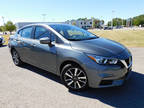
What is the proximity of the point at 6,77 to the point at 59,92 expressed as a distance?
2.04 meters

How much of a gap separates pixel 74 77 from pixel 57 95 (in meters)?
0.57

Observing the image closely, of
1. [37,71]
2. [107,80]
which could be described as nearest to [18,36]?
[37,71]

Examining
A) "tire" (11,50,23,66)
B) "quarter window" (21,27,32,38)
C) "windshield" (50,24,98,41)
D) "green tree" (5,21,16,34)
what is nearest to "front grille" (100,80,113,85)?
"windshield" (50,24,98,41)

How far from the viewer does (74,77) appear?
2971mm

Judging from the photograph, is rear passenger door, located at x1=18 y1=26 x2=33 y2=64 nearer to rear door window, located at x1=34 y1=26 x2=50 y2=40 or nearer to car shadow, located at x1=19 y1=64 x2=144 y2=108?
rear door window, located at x1=34 y1=26 x2=50 y2=40

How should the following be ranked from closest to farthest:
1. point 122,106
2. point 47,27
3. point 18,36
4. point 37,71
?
point 122,106 → point 47,27 → point 37,71 → point 18,36

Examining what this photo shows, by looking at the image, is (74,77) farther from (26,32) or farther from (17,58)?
(17,58)

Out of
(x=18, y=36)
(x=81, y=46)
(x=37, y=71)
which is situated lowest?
(x=37, y=71)

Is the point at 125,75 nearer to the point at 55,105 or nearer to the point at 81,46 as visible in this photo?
the point at 81,46

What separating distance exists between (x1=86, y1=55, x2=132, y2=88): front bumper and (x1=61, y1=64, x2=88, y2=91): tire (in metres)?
0.19

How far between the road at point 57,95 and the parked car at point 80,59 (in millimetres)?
297

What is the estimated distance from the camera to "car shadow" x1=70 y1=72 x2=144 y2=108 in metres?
2.51

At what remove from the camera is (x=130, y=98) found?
2678mm

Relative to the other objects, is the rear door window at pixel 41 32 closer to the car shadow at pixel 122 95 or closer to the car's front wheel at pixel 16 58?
the car's front wheel at pixel 16 58
